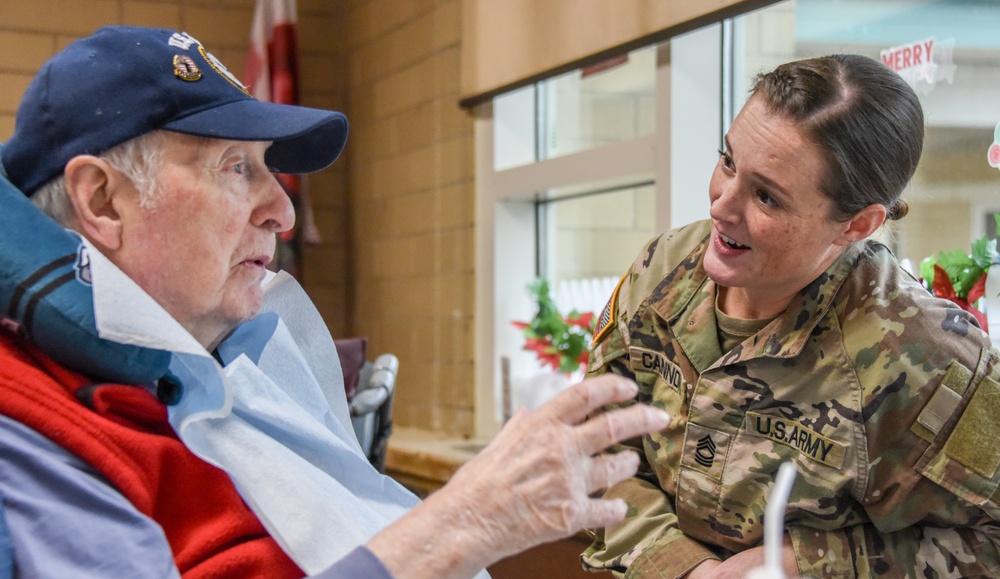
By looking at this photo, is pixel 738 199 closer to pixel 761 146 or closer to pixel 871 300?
pixel 761 146

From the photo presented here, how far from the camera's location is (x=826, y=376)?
142 cm

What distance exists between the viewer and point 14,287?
1.03 m

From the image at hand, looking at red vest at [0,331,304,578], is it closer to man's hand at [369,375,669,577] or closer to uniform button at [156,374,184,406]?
uniform button at [156,374,184,406]

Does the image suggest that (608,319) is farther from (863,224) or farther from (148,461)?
(148,461)

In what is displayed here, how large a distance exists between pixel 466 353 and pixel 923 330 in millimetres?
2165

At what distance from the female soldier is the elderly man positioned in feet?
1.68

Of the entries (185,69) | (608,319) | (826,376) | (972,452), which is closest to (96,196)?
(185,69)

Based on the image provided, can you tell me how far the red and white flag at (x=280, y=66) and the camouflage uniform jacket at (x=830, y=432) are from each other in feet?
8.35

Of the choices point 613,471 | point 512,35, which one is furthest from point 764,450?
point 512,35

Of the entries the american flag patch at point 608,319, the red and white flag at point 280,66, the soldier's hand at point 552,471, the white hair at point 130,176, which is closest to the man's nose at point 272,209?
the white hair at point 130,176

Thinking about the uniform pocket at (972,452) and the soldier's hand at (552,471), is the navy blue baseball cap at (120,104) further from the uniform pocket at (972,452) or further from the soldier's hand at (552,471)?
the uniform pocket at (972,452)

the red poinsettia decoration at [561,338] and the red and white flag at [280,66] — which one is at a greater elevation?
the red and white flag at [280,66]

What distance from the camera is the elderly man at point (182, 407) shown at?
95 centimetres

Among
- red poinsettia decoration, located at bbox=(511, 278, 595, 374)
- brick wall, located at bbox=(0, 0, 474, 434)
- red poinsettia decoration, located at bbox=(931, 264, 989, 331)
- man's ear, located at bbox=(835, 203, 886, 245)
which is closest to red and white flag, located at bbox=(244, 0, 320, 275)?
brick wall, located at bbox=(0, 0, 474, 434)
